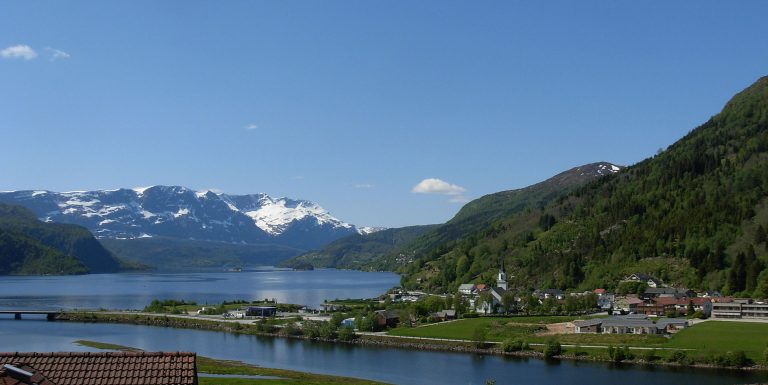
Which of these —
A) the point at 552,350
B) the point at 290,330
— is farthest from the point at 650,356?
the point at 290,330

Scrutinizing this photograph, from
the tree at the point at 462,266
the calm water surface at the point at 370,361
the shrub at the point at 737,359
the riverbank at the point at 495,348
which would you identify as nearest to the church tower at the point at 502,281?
the tree at the point at 462,266

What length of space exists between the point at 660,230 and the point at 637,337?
225 feet

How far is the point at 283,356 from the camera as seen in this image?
74.9 meters

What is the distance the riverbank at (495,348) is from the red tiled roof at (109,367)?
55820 mm

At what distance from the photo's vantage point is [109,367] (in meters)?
15.3

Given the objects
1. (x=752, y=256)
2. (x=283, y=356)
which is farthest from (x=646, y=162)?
(x=283, y=356)

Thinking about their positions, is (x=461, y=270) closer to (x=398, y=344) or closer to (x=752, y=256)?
(x=752, y=256)

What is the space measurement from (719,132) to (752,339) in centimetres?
13312

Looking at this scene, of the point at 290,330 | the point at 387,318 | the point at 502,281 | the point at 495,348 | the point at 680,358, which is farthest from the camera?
the point at 502,281

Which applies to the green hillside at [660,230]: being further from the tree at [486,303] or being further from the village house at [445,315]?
the village house at [445,315]

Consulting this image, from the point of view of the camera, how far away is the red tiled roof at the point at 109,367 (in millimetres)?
14922

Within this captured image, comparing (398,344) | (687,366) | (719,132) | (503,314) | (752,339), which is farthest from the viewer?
(719,132)

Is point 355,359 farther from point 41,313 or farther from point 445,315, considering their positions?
point 41,313

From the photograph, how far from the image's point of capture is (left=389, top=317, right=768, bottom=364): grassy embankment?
65.2 m
